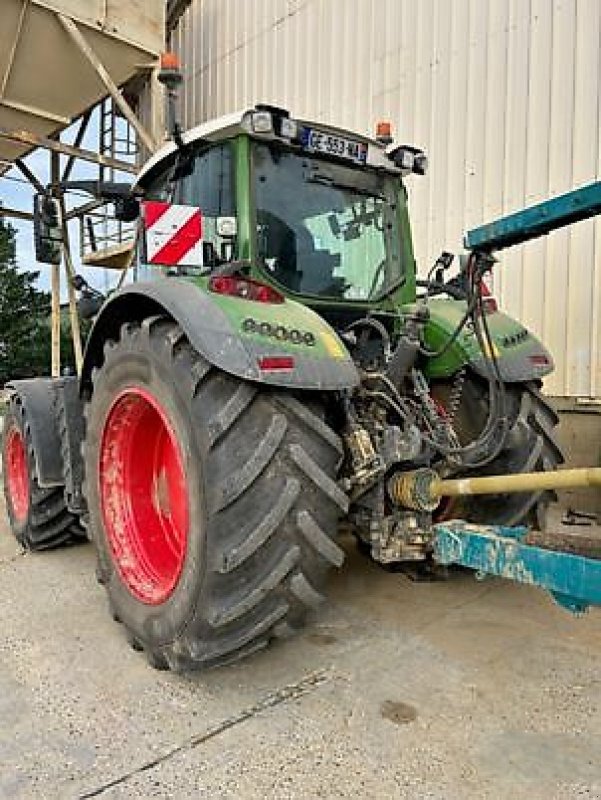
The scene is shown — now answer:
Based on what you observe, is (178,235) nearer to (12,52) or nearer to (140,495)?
(140,495)

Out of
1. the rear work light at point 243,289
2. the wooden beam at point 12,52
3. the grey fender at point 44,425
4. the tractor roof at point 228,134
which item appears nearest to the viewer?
the rear work light at point 243,289

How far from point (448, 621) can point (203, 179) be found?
2.24 metres

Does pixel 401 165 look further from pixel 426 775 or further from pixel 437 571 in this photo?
pixel 426 775

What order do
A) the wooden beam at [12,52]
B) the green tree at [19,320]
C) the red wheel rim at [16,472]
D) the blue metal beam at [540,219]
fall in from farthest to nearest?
the green tree at [19,320], the wooden beam at [12,52], the red wheel rim at [16,472], the blue metal beam at [540,219]

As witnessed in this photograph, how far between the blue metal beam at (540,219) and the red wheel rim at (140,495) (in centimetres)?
145

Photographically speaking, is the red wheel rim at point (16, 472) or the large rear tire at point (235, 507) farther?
the red wheel rim at point (16, 472)

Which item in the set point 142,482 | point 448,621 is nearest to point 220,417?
point 142,482

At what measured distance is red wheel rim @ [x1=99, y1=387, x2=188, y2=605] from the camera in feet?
9.29

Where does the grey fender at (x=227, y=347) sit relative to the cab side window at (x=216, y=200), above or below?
below

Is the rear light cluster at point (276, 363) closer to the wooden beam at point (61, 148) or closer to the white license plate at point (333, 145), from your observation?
the white license plate at point (333, 145)


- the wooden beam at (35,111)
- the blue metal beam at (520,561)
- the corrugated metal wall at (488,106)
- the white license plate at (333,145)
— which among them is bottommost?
Answer: the blue metal beam at (520,561)

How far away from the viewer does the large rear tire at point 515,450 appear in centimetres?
303

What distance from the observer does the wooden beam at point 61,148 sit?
23.7 feet

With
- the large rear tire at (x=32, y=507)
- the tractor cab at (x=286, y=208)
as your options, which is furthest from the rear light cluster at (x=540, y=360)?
the large rear tire at (x=32, y=507)
